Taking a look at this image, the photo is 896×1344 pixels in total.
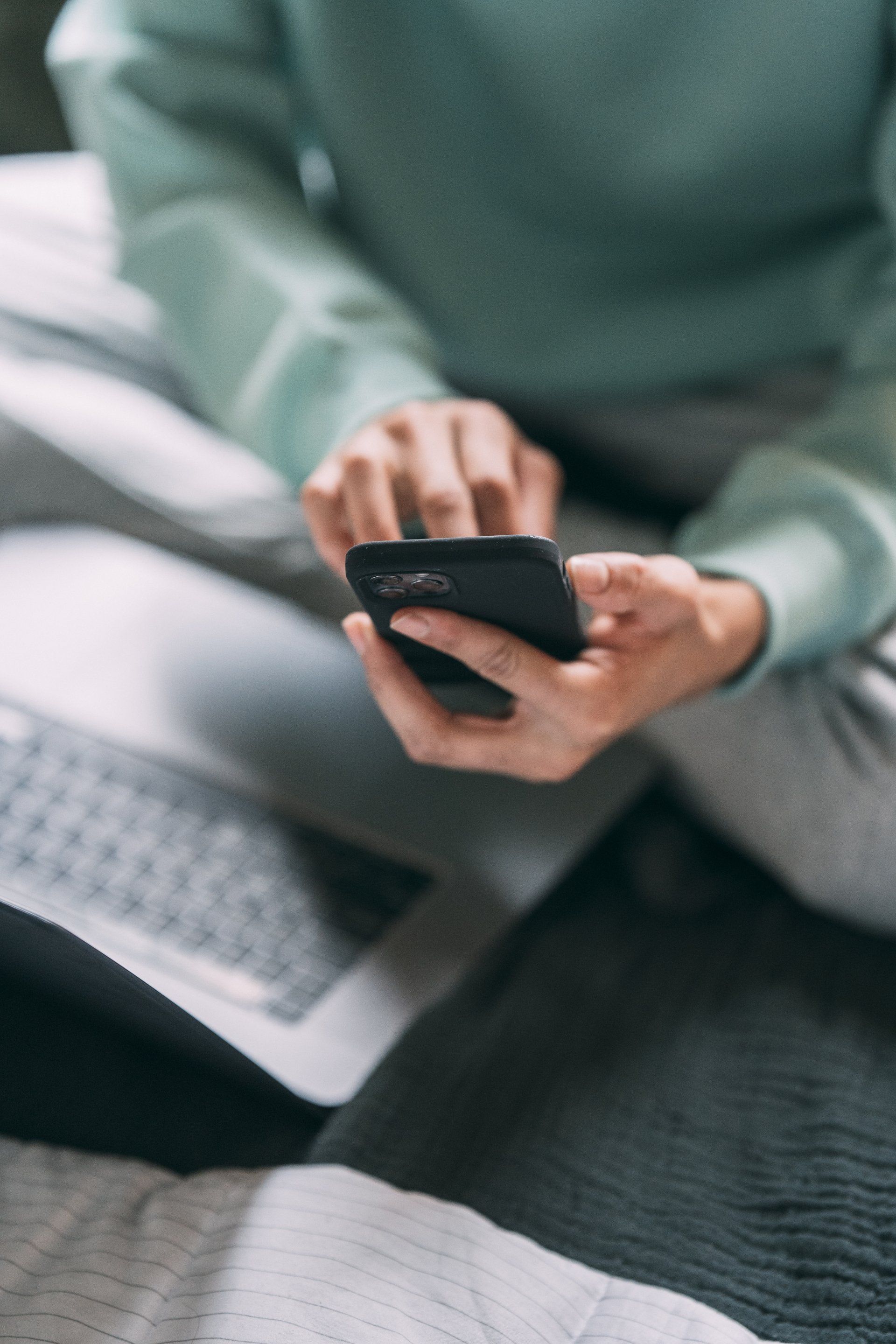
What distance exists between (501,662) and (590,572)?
50 millimetres

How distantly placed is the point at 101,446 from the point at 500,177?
0.32m

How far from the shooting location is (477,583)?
38 centimetres

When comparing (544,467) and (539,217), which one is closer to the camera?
(544,467)

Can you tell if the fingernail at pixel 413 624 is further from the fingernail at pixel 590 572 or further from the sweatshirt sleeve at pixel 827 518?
the sweatshirt sleeve at pixel 827 518

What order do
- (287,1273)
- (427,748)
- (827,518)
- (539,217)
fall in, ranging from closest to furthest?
(287,1273) → (427,748) → (827,518) → (539,217)

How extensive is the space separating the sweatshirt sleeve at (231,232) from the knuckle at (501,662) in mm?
209

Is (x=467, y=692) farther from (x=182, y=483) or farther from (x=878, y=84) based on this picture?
(x=878, y=84)

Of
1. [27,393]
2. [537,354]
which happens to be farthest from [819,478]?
[27,393]

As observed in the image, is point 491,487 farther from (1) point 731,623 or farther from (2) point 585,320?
(2) point 585,320

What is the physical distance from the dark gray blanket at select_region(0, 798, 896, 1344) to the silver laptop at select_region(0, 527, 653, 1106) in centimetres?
3

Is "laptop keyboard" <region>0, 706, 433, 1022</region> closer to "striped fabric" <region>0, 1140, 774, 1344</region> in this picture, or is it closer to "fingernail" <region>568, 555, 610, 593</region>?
"striped fabric" <region>0, 1140, 774, 1344</region>

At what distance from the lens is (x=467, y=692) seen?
0.55 metres

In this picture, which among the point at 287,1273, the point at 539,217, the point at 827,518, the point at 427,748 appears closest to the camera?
the point at 287,1273

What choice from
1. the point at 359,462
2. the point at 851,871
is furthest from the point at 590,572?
the point at 851,871
